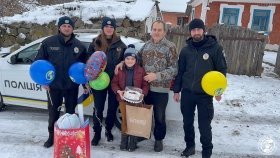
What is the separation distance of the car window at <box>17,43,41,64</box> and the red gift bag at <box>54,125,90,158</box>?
7.22ft

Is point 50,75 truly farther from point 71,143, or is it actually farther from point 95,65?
point 71,143

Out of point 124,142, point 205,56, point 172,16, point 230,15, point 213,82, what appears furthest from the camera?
point 172,16

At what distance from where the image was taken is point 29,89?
516 centimetres

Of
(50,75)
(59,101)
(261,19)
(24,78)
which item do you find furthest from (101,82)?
(261,19)

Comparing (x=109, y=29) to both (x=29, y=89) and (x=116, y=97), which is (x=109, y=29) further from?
(x=29, y=89)

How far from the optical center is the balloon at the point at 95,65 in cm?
361

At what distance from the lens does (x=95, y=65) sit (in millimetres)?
3604

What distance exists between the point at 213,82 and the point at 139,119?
→ 1158mm

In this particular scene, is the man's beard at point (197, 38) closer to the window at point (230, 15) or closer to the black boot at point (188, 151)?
the black boot at point (188, 151)

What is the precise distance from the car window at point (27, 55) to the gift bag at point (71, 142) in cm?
220

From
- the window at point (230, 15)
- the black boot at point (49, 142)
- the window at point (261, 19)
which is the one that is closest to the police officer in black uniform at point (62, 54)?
the black boot at point (49, 142)

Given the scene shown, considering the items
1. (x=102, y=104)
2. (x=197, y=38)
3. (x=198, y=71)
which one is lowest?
(x=102, y=104)

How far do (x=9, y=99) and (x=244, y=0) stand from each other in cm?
1690

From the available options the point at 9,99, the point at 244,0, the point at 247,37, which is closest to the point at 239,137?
the point at 9,99
